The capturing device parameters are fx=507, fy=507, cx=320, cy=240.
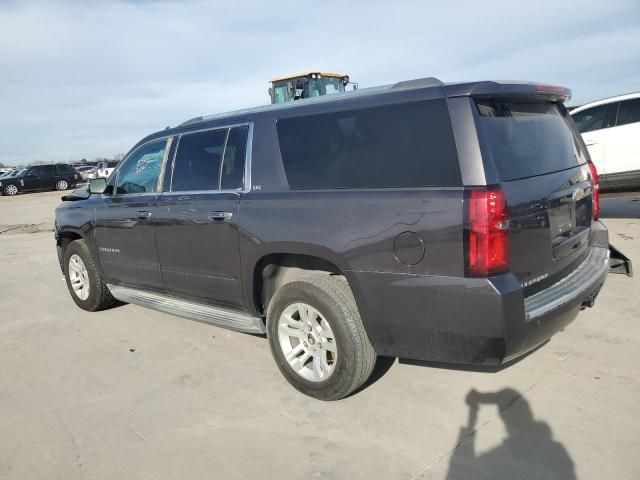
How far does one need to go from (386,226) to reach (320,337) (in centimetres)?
91

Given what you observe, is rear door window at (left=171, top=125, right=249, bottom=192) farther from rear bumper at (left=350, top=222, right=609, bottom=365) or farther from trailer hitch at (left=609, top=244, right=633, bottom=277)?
trailer hitch at (left=609, top=244, right=633, bottom=277)

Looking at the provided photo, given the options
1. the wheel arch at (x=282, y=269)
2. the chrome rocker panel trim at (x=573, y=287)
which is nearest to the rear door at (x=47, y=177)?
the wheel arch at (x=282, y=269)

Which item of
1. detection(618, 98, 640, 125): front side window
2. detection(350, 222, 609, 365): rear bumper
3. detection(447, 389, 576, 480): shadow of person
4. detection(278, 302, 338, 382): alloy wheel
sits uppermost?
detection(618, 98, 640, 125): front side window

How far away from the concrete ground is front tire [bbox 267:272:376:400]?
173 millimetres

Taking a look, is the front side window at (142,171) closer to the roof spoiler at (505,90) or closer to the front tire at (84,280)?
the front tire at (84,280)

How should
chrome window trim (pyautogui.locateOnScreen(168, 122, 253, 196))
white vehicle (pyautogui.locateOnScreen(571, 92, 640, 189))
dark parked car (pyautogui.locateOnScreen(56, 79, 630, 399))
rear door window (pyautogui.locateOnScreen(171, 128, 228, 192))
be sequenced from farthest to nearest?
white vehicle (pyautogui.locateOnScreen(571, 92, 640, 189))
rear door window (pyautogui.locateOnScreen(171, 128, 228, 192))
chrome window trim (pyautogui.locateOnScreen(168, 122, 253, 196))
dark parked car (pyautogui.locateOnScreen(56, 79, 630, 399))

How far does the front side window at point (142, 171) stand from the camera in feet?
14.6

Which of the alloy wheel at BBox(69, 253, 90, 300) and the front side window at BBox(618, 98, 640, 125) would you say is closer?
the alloy wheel at BBox(69, 253, 90, 300)

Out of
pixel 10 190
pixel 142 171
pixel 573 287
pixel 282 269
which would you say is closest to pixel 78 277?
pixel 142 171

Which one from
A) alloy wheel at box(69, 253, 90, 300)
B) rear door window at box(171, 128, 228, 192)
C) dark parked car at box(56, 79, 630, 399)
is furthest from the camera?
alloy wheel at box(69, 253, 90, 300)

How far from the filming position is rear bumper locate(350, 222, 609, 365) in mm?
2521

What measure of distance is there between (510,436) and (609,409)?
2.20 ft

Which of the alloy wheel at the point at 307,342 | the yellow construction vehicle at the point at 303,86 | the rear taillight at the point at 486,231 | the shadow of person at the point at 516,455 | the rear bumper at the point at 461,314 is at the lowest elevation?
the shadow of person at the point at 516,455

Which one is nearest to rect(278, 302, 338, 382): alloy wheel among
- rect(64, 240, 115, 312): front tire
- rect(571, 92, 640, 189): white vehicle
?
rect(64, 240, 115, 312): front tire
